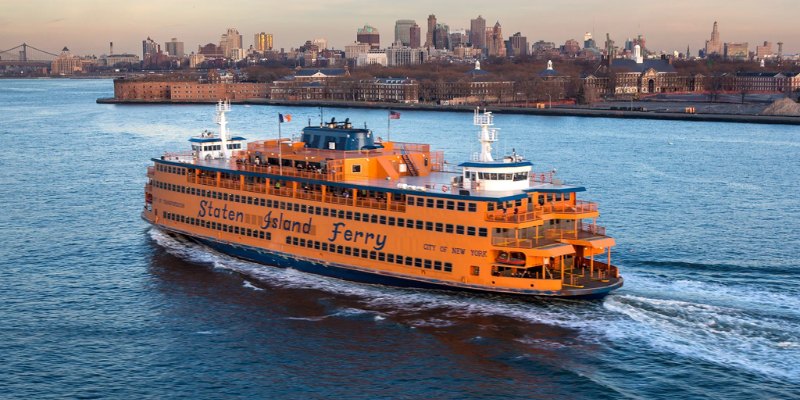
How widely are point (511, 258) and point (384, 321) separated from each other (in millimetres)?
4819

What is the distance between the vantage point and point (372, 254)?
33406 millimetres

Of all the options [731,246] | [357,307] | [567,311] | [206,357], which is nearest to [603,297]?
[567,311]

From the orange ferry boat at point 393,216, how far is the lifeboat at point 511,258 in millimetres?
44

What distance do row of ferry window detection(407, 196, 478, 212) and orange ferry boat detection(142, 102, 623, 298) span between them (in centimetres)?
4

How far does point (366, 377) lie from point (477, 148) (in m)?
52.6

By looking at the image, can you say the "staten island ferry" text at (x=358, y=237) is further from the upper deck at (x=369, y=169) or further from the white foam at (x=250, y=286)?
the white foam at (x=250, y=286)

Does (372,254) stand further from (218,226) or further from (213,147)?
(213,147)

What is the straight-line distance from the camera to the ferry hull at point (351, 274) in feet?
101

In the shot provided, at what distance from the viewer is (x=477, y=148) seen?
77.1 metres

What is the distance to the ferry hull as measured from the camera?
101 feet

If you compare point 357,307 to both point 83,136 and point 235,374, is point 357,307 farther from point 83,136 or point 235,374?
point 83,136

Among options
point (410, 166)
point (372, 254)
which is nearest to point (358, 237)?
point (372, 254)

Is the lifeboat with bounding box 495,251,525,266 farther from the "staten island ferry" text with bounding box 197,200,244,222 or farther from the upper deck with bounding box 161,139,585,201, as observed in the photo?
the "staten island ferry" text with bounding box 197,200,244,222

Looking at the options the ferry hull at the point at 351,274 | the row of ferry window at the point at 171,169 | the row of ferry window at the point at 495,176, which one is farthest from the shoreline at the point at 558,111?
the ferry hull at the point at 351,274
